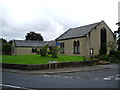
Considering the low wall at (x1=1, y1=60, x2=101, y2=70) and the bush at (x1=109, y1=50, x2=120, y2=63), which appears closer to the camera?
the low wall at (x1=1, y1=60, x2=101, y2=70)

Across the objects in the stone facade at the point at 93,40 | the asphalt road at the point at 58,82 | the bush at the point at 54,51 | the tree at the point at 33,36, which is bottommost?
the asphalt road at the point at 58,82

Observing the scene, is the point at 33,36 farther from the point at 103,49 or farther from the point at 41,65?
the point at 41,65

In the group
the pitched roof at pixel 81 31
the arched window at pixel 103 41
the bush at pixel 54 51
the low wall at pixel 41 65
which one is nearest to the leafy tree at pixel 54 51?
the bush at pixel 54 51

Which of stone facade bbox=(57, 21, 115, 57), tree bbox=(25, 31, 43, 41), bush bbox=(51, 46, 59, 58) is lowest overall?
bush bbox=(51, 46, 59, 58)

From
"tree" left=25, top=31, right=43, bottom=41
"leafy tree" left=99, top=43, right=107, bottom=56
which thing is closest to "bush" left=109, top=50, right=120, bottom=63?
"leafy tree" left=99, top=43, right=107, bottom=56

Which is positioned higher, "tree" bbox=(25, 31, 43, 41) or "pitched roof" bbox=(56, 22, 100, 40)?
"tree" bbox=(25, 31, 43, 41)

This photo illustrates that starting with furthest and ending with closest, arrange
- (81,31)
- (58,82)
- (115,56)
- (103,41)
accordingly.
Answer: (81,31) → (103,41) → (115,56) → (58,82)

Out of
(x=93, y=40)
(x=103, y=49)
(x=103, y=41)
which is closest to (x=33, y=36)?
(x=103, y=41)

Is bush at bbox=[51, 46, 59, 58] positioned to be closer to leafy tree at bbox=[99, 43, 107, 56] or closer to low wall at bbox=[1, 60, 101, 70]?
low wall at bbox=[1, 60, 101, 70]

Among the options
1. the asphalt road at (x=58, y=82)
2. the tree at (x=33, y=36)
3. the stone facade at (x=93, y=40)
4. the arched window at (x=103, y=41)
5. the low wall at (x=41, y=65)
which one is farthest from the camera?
the tree at (x=33, y=36)

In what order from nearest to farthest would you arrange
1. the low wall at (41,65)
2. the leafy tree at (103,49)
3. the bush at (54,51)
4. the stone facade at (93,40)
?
the low wall at (41,65)
the bush at (54,51)
the stone facade at (93,40)
the leafy tree at (103,49)

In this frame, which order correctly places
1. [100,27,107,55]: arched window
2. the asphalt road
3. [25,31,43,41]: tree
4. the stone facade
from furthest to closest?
[25,31,43,41]: tree, [100,27,107,55]: arched window, the stone facade, the asphalt road

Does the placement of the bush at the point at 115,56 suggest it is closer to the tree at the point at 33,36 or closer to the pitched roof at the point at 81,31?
the pitched roof at the point at 81,31

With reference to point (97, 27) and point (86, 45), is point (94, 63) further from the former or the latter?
point (97, 27)
